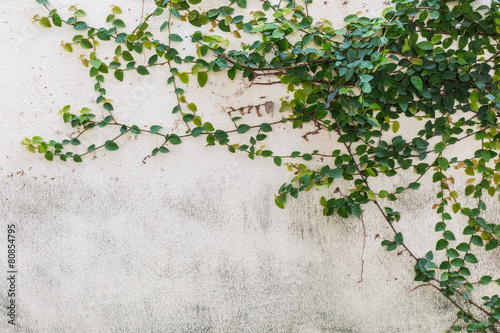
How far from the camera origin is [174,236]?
1.69m

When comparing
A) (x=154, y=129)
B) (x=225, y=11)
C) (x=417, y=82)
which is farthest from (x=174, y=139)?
(x=417, y=82)

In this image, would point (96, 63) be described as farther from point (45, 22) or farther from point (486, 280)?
point (486, 280)

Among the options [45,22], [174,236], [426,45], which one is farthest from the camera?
[174,236]

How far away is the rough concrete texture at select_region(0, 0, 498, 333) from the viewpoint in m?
1.63

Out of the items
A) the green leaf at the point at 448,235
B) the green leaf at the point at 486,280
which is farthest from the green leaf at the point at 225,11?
the green leaf at the point at 486,280

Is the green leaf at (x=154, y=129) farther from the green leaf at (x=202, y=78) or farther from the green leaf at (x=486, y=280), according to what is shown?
the green leaf at (x=486, y=280)

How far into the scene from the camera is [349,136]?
1.57 meters

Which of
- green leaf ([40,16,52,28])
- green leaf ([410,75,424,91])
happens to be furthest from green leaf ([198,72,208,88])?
green leaf ([410,75,424,91])

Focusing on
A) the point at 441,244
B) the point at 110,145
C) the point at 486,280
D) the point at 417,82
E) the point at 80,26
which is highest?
the point at 80,26

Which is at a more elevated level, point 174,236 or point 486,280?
point 174,236

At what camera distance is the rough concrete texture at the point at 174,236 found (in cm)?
163

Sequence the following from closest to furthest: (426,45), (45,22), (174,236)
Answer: (426,45), (45,22), (174,236)

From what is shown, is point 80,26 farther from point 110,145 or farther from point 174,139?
point 174,139

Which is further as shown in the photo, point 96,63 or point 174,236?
point 174,236
